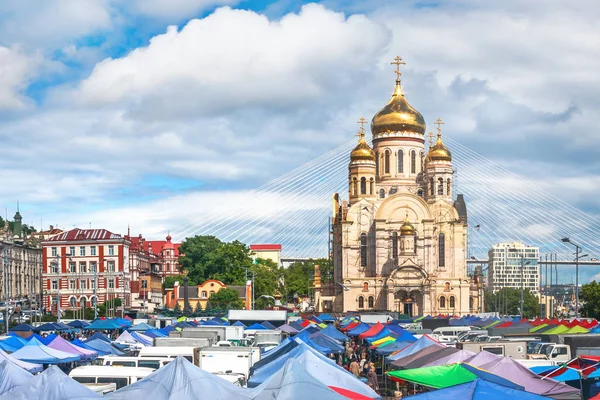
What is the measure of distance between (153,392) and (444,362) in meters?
10.7

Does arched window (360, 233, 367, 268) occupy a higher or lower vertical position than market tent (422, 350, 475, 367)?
higher

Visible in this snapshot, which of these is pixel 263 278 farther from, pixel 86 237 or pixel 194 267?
pixel 86 237

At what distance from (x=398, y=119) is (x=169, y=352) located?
88.1 meters

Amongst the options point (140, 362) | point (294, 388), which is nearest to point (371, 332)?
point (140, 362)

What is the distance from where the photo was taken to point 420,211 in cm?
10812

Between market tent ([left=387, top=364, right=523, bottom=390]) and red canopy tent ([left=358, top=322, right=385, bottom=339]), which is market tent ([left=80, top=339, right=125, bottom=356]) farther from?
red canopy tent ([left=358, top=322, right=385, bottom=339])

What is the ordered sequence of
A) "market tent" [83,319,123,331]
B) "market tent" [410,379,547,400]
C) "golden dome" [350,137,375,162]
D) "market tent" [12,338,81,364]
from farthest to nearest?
1. "golden dome" [350,137,375,162]
2. "market tent" [83,319,123,331]
3. "market tent" [12,338,81,364]
4. "market tent" [410,379,547,400]

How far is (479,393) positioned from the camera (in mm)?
17156

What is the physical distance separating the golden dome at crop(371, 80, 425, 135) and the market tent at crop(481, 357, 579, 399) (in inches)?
3577

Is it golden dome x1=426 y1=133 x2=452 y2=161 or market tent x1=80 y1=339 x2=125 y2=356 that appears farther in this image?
golden dome x1=426 y1=133 x2=452 y2=161

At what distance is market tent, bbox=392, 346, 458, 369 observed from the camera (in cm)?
2756

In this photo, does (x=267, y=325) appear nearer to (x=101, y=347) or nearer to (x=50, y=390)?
(x=101, y=347)

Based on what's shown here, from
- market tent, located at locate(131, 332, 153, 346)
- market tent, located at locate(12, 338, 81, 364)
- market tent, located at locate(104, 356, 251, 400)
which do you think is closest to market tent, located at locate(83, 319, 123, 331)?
market tent, located at locate(131, 332, 153, 346)

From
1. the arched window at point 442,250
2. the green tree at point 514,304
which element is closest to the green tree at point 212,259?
the arched window at point 442,250
